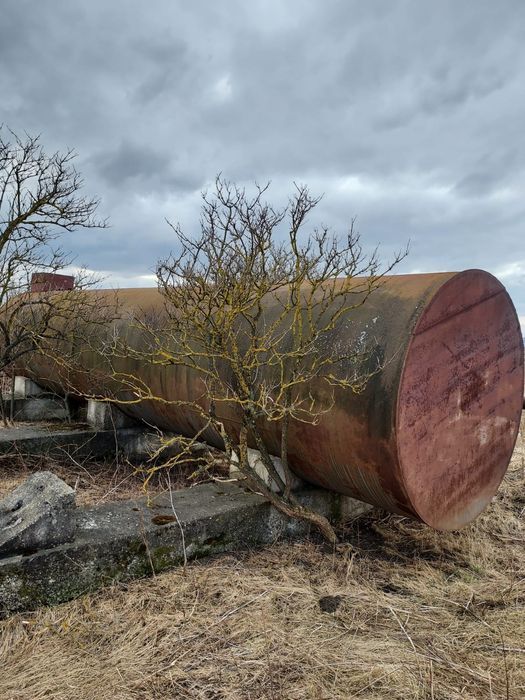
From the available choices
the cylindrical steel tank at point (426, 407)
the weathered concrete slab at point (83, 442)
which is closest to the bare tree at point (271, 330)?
the cylindrical steel tank at point (426, 407)

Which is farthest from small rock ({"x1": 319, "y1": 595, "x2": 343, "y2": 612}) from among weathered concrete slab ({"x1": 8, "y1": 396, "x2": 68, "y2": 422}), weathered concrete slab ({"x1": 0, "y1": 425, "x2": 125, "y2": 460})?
weathered concrete slab ({"x1": 8, "y1": 396, "x2": 68, "y2": 422})

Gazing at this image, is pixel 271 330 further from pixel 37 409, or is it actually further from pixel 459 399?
pixel 37 409

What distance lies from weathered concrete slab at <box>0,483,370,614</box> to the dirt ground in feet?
0.31

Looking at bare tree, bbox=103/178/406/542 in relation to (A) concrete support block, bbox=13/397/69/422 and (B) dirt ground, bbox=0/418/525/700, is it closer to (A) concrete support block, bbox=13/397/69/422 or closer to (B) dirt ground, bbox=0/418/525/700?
(B) dirt ground, bbox=0/418/525/700

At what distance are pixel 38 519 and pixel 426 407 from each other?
2.32 m

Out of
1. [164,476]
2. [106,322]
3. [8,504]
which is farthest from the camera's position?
[106,322]

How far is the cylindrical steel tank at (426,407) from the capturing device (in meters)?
3.07

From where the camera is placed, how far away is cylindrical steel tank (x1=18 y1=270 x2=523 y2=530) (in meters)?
3.07

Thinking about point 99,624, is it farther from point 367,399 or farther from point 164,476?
point 164,476

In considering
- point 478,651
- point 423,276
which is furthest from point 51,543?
point 423,276

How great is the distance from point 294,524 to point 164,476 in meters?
1.95

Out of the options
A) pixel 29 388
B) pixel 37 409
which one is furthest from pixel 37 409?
pixel 29 388

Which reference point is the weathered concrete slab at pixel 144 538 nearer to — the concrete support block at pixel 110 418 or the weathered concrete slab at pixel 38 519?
the weathered concrete slab at pixel 38 519

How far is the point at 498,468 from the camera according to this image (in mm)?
3975
